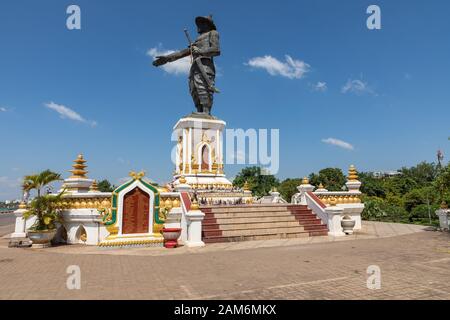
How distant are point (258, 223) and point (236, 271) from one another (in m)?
6.14

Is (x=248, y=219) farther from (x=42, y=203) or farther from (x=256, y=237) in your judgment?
(x=42, y=203)

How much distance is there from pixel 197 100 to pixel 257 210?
35.2 ft

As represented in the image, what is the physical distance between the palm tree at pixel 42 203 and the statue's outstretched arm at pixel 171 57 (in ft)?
45.7

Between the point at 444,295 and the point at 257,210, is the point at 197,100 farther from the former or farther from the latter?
the point at 444,295

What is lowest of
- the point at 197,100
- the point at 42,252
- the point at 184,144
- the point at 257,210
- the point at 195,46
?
the point at 42,252

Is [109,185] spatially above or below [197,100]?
below

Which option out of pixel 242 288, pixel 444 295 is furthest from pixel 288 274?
pixel 444 295

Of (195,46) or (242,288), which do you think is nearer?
(242,288)

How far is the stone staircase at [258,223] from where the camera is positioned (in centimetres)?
1200

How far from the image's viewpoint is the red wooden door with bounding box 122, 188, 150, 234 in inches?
448

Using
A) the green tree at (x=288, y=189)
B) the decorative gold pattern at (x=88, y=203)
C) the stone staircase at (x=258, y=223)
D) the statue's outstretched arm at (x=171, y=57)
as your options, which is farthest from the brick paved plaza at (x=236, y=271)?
the green tree at (x=288, y=189)

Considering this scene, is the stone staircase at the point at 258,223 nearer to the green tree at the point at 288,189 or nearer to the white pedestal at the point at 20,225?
the white pedestal at the point at 20,225

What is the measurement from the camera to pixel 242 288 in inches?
223

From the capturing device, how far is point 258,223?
1307cm
